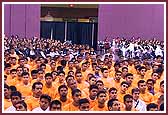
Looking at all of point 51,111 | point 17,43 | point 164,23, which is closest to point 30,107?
point 51,111

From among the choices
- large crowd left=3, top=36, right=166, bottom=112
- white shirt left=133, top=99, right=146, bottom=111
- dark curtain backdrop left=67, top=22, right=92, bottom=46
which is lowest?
white shirt left=133, top=99, right=146, bottom=111

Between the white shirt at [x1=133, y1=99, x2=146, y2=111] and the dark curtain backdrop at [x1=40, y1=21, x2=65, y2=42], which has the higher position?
the dark curtain backdrop at [x1=40, y1=21, x2=65, y2=42]

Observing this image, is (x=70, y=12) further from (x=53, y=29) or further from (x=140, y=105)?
(x=140, y=105)

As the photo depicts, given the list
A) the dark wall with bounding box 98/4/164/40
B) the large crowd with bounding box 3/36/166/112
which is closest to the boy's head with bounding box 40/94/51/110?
the large crowd with bounding box 3/36/166/112

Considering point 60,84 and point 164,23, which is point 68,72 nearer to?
point 60,84

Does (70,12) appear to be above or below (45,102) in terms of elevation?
above

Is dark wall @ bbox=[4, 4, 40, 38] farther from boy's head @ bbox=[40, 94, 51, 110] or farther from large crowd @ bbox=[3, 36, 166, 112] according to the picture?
boy's head @ bbox=[40, 94, 51, 110]

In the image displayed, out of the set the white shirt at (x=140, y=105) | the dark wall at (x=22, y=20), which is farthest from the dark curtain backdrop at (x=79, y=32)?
the white shirt at (x=140, y=105)

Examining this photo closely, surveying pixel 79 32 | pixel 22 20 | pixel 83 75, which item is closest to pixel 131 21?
pixel 79 32
